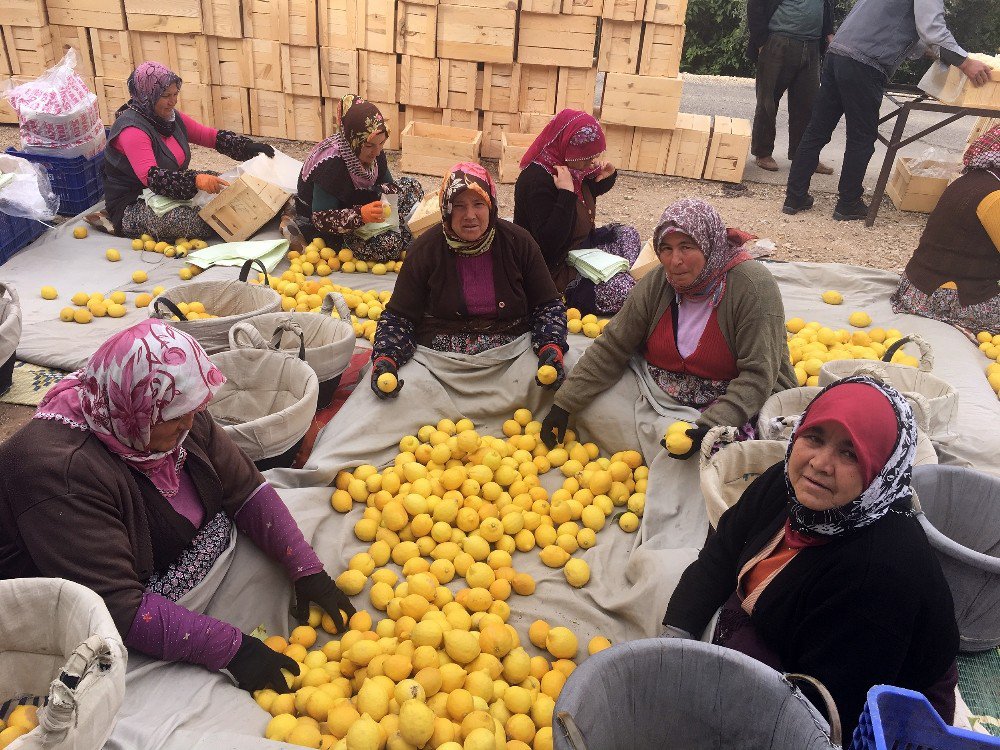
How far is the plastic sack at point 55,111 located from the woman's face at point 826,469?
264 inches

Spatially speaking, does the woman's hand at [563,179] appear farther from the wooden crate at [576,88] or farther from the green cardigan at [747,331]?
the wooden crate at [576,88]

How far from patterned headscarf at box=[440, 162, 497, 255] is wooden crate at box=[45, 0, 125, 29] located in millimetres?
7168

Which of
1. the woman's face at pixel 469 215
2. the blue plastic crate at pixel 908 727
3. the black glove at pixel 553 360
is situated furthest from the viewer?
the black glove at pixel 553 360

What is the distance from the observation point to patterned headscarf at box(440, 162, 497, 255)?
398 cm

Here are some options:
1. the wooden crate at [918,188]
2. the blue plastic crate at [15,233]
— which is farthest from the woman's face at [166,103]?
the wooden crate at [918,188]

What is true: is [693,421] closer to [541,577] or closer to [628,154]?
[541,577]

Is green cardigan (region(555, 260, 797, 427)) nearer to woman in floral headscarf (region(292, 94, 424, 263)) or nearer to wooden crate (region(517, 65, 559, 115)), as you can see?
woman in floral headscarf (region(292, 94, 424, 263))

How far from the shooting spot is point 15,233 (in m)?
6.23

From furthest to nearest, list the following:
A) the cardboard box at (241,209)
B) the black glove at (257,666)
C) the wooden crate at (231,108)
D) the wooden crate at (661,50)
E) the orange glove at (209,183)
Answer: the wooden crate at (231,108) < the wooden crate at (661,50) < the cardboard box at (241,209) < the orange glove at (209,183) < the black glove at (257,666)

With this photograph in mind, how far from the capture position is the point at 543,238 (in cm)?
538

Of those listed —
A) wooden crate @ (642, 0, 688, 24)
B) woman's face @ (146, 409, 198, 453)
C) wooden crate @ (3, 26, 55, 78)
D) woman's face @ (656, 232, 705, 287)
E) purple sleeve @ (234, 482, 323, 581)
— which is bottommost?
purple sleeve @ (234, 482, 323, 581)

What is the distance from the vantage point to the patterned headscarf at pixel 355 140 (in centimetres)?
568

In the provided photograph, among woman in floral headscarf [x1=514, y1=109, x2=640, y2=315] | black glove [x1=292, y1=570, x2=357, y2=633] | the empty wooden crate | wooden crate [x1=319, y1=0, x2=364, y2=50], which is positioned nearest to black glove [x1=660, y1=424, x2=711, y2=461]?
black glove [x1=292, y1=570, x2=357, y2=633]

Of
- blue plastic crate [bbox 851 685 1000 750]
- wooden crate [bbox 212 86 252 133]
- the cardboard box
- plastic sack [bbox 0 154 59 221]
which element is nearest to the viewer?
blue plastic crate [bbox 851 685 1000 750]
